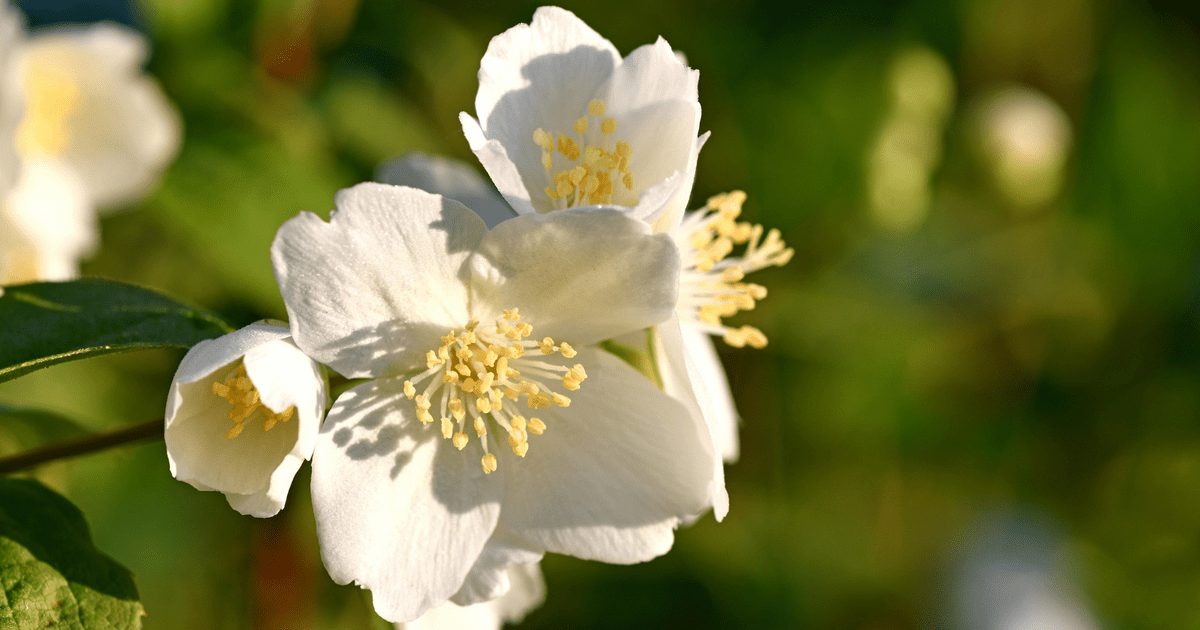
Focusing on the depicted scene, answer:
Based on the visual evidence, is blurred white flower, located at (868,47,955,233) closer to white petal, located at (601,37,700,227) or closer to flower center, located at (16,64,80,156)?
white petal, located at (601,37,700,227)

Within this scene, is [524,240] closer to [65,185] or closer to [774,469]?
[65,185]

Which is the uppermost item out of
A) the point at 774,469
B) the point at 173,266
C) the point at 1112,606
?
the point at 173,266

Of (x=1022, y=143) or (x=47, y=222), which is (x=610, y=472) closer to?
(x=47, y=222)

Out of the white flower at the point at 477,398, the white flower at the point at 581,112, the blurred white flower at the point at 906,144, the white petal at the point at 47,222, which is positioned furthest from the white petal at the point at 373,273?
the blurred white flower at the point at 906,144

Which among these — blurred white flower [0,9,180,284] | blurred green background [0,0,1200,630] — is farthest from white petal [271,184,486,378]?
blurred green background [0,0,1200,630]

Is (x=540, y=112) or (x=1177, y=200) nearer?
(x=540, y=112)

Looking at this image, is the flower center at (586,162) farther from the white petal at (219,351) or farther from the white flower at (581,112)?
the white petal at (219,351)

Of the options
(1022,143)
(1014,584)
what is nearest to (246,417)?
(1022,143)

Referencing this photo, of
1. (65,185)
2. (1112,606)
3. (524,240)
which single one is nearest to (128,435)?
(524,240)
